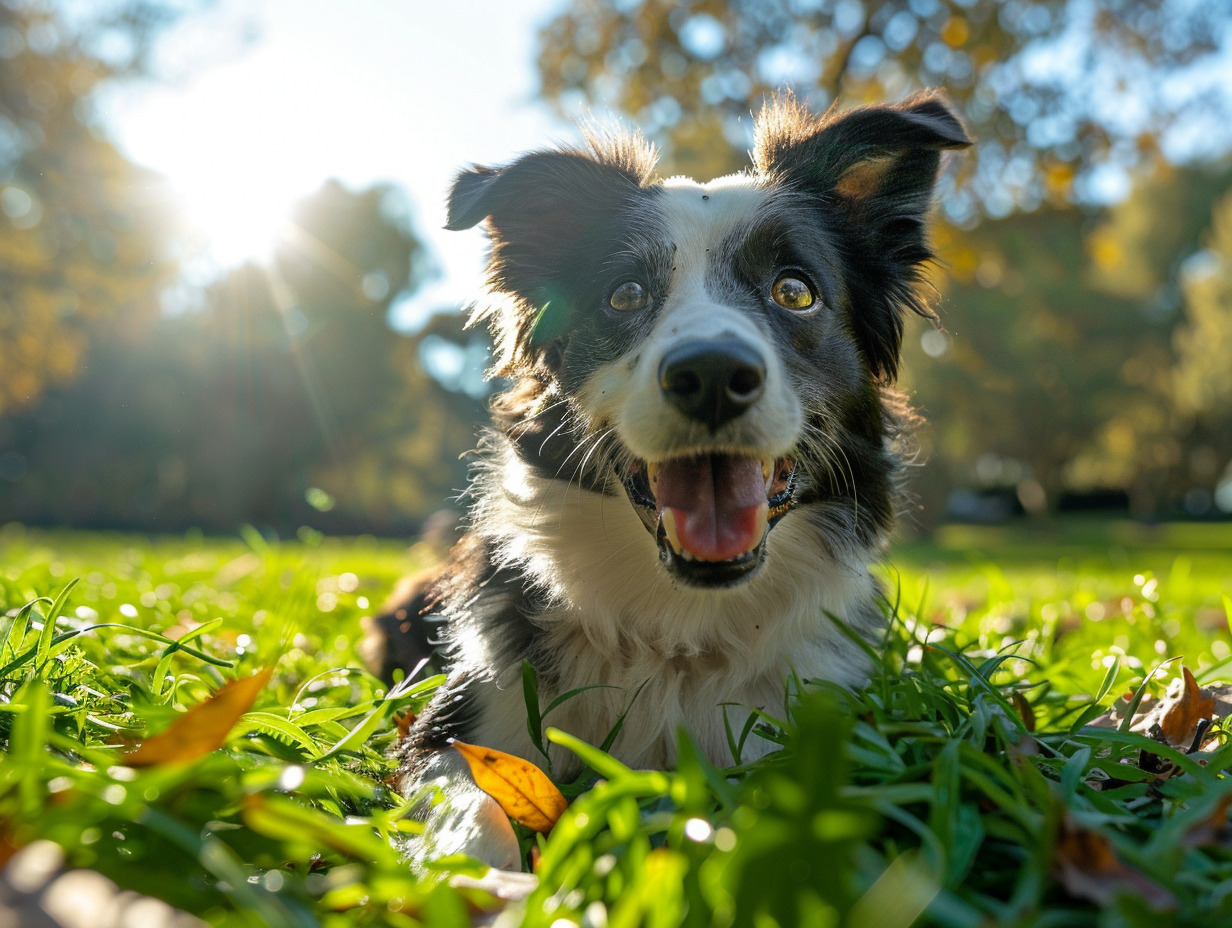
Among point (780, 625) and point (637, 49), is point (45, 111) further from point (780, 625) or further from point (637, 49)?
point (780, 625)

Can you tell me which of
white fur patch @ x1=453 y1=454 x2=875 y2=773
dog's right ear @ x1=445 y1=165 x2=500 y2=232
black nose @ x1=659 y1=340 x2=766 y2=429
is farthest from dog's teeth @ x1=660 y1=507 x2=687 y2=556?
dog's right ear @ x1=445 y1=165 x2=500 y2=232

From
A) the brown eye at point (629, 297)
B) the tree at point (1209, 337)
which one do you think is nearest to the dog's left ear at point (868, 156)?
the brown eye at point (629, 297)

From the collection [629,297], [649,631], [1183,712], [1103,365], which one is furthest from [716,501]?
[1103,365]

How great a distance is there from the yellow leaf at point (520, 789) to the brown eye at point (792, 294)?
5.84ft

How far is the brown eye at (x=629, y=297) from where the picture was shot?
9.36 ft

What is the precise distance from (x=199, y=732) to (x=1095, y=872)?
1.26 metres

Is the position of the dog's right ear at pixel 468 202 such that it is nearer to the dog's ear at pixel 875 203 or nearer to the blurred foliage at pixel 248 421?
the dog's ear at pixel 875 203

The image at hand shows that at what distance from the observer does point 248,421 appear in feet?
96.9

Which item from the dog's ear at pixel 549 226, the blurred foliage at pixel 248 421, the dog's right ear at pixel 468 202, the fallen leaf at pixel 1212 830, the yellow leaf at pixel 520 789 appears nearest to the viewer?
the fallen leaf at pixel 1212 830

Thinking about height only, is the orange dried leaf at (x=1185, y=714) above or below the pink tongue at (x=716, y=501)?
below

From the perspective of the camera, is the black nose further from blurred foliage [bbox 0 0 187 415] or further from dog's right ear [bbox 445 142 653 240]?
blurred foliage [bbox 0 0 187 415]

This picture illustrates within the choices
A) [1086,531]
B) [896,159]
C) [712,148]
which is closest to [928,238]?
[896,159]

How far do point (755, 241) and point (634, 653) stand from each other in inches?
56.0

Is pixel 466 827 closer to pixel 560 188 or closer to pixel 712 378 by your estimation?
pixel 712 378
